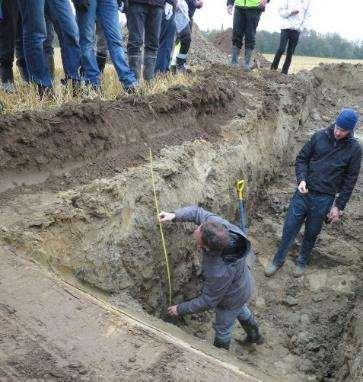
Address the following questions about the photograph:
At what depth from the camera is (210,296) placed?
4762 mm

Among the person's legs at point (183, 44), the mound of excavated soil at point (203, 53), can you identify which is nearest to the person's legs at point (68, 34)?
the person's legs at point (183, 44)

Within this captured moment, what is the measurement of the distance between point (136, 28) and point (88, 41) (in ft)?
2.57

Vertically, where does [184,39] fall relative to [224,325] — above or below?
above

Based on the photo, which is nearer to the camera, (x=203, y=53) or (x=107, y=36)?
(x=107, y=36)

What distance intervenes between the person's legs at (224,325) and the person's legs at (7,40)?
3480 millimetres

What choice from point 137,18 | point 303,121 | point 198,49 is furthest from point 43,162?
point 198,49

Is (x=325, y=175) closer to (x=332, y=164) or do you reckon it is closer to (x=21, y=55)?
(x=332, y=164)

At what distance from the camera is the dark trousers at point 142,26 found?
21.4 ft

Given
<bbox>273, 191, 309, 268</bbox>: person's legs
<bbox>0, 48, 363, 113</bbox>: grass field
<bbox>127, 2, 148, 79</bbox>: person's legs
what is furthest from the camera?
<bbox>127, 2, 148, 79</bbox>: person's legs

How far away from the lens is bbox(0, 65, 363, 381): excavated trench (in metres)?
4.45

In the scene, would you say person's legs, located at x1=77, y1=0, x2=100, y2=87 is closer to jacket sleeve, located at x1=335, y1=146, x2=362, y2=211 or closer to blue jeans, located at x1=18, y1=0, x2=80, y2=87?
blue jeans, located at x1=18, y1=0, x2=80, y2=87

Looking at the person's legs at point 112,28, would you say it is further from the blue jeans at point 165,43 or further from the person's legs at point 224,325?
the person's legs at point 224,325

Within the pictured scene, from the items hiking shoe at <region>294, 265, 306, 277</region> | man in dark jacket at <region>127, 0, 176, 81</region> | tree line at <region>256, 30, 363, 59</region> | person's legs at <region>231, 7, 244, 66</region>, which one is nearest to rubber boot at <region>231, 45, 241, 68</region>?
person's legs at <region>231, 7, 244, 66</region>

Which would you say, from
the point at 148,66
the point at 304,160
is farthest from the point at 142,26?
the point at 304,160
